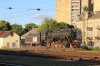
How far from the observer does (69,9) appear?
172 metres

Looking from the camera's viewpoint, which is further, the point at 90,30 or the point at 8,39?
the point at 90,30

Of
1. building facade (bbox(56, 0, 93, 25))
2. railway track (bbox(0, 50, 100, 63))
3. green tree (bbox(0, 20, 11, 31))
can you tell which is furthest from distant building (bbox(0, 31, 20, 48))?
building facade (bbox(56, 0, 93, 25))

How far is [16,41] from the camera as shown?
92.8 meters

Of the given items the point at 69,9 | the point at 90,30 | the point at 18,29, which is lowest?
the point at 90,30

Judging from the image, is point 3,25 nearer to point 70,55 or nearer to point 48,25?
point 48,25

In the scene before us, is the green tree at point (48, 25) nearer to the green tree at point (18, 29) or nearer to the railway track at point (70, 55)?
the green tree at point (18, 29)

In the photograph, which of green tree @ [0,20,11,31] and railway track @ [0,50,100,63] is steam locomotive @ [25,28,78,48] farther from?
green tree @ [0,20,11,31]

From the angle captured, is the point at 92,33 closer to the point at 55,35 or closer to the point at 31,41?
the point at 31,41

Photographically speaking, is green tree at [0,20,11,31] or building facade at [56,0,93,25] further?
building facade at [56,0,93,25]

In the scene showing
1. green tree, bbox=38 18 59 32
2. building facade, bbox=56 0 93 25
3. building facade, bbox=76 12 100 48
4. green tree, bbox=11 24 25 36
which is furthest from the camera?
building facade, bbox=56 0 93 25

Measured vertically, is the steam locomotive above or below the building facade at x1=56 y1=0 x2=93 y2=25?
below

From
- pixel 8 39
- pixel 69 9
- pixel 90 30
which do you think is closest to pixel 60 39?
pixel 8 39

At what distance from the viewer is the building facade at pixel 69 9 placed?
552 feet

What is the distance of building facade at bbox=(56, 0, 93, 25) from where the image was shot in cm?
16838
